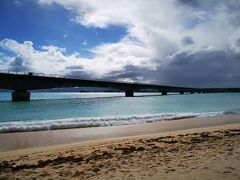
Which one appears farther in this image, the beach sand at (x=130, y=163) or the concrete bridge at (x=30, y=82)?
the concrete bridge at (x=30, y=82)

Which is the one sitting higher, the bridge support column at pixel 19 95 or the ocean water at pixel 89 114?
the bridge support column at pixel 19 95

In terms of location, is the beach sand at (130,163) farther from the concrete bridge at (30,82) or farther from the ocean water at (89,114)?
the concrete bridge at (30,82)

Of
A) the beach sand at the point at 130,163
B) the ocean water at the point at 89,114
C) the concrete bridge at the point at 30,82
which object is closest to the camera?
the beach sand at the point at 130,163

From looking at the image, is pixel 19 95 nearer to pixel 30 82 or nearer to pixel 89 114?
pixel 30 82

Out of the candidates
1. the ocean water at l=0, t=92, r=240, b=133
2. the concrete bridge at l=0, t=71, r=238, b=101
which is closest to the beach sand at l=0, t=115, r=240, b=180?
the ocean water at l=0, t=92, r=240, b=133

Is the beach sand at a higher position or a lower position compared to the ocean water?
higher

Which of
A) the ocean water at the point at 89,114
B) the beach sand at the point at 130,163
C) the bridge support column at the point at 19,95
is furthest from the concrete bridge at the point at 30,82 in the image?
the beach sand at the point at 130,163

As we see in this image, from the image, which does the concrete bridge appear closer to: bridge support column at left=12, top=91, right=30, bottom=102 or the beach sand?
bridge support column at left=12, top=91, right=30, bottom=102

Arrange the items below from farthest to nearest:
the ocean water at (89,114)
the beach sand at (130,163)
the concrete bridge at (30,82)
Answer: the concrete bridge at (30,82)
the ocean water at (89,114)
the beach sand at (130,163)

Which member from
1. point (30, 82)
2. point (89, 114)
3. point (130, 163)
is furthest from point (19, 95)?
point (130, 163)

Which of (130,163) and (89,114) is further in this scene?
(89,114)

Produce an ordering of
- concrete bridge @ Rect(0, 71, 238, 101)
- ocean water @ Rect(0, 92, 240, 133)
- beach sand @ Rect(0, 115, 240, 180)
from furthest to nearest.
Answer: concrete bridge @ Rect(0, 71, 238, 101), ocean water @ Rect(0, 92, 240, 133), beach sand @ Rect(0, 115, 240, 180)

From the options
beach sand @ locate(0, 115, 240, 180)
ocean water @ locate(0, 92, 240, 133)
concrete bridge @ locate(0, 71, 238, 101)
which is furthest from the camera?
concrete bridge @ locate(0, 71, 238, 101)

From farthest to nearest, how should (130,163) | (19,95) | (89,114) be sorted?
(19,95) < (89,114) < (130,163)
